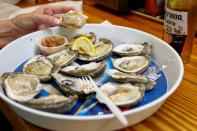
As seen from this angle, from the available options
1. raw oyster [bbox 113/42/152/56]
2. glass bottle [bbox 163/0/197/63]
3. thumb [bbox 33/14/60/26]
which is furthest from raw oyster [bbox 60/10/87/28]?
glass bottle [bbox 163/0/197/63]

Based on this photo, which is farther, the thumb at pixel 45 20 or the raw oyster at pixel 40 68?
the thumb at pixel 45 20

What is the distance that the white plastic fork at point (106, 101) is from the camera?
42cm

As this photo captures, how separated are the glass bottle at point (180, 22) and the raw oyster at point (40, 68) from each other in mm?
301

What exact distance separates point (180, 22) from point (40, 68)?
1.11 feet

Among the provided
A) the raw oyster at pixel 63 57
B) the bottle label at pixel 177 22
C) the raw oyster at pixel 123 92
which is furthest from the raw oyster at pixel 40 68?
the bottle label at pixel 177 22

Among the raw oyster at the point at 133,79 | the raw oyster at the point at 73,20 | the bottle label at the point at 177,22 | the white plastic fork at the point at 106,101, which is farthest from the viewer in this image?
the raw oyster at the point at 73,20

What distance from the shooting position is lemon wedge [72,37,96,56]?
0.69 metres

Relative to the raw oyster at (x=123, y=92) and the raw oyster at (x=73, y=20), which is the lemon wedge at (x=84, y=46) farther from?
the raw oyster at (x=123, y=92)

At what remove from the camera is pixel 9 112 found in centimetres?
56

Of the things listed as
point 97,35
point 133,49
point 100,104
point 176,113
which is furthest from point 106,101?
point 97,35

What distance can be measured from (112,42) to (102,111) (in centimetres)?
31

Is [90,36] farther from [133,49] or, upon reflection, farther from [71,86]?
[71,86]

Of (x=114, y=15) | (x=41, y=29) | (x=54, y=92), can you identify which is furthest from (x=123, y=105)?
(x=114, y=15)

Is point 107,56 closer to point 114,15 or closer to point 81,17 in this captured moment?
point 81,17
